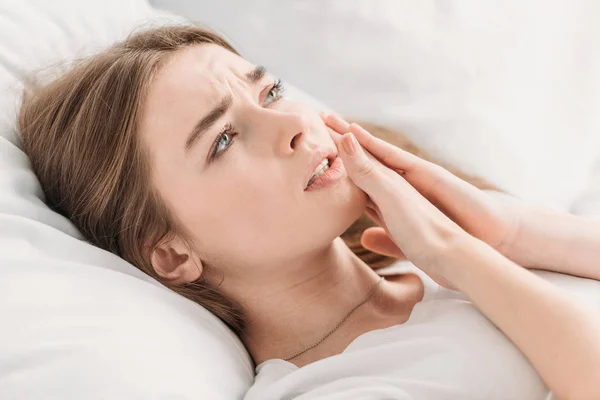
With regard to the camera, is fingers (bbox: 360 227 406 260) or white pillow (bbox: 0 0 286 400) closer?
white pillow (bbox: 0 0 286 400)

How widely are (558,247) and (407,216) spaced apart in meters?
0.30

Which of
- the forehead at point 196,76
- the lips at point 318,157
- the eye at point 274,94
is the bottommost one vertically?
the lips at point 318,157

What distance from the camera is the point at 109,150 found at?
1.12 metres

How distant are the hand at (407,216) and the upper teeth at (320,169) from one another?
3cm

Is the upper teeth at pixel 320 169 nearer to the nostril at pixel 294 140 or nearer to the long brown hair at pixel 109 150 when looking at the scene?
the nostril at pixel 294 140

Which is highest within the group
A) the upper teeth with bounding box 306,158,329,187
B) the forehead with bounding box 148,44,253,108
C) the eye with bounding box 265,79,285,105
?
the forehead with bounding box 148,44,253,108

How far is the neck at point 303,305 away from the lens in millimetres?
1211

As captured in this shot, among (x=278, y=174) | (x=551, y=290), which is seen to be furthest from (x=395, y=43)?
(x=551, y=290)

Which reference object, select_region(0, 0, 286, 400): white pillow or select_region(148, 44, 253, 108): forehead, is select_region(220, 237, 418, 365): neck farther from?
select_region(148, 44, 253, 108): forehead

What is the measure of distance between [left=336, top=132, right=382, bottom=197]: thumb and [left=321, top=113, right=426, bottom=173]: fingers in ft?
0.26

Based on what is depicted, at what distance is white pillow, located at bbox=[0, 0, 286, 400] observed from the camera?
0.84 m

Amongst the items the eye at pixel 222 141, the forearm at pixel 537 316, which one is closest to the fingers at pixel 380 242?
the forearm at pixel 537 316

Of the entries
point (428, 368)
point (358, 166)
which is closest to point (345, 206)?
point (358, 166)

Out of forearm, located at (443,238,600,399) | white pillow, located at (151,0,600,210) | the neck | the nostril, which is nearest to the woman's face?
the nostril
